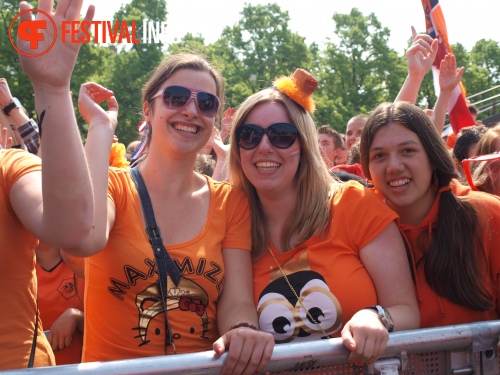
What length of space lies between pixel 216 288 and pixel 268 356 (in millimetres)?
609

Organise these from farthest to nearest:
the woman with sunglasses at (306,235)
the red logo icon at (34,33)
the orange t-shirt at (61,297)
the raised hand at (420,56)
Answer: the raised hand at (420,56) < the orange t-shirt at (61,297) < the woman with sunglasses at (306,235) < the red logo icon at (34,33)

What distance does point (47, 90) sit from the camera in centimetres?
154

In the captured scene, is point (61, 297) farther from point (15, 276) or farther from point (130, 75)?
point (130, 75)

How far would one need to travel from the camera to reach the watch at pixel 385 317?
2.22 metres

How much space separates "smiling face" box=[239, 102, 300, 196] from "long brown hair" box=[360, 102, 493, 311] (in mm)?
453

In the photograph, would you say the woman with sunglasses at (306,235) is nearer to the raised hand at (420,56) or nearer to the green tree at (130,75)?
the raised hand at (420,56)

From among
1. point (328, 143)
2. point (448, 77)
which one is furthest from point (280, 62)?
point (448, 77)

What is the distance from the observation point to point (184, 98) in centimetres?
267

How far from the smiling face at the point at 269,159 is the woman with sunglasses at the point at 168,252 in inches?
9.1

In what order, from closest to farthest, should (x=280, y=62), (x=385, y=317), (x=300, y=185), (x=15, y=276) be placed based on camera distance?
(x=15, y=276)
(x=385, y=317)
(x=300, y=185)
(x=280, y=62)

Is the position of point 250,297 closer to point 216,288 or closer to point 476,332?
point 216,288

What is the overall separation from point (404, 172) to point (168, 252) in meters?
1.20

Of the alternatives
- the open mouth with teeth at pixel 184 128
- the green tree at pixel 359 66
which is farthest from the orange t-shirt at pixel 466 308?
the green tree at pixel 359 66

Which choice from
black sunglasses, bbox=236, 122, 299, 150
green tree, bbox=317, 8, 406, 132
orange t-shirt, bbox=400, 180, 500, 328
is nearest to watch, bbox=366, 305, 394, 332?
orange t-shirt, bbox=400, 180, 500, 328
